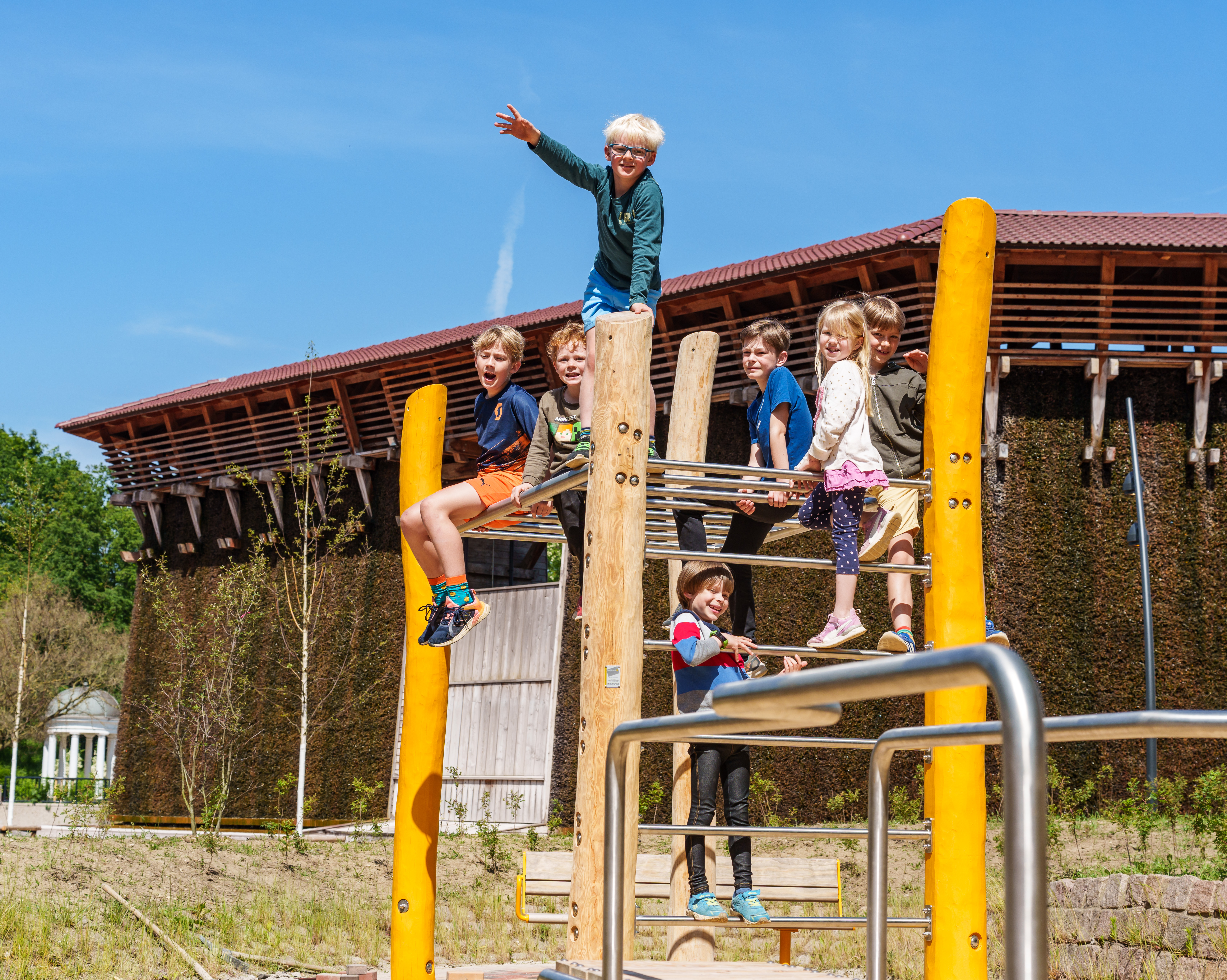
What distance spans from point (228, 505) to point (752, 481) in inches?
793

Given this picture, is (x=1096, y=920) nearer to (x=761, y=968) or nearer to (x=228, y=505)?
(x=761, y=968)

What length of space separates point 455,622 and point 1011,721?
3.91 metres

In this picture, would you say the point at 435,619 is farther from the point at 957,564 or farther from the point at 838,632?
the point at 957,564

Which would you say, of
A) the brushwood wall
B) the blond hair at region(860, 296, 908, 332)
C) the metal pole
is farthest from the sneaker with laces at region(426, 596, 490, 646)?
the metal pole

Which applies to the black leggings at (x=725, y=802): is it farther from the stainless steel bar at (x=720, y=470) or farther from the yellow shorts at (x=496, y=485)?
the yellow shorts at (x=496, y=485)

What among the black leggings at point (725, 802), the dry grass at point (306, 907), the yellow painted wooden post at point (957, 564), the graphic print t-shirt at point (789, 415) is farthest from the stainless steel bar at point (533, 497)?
the dry grass at point (306, 907)

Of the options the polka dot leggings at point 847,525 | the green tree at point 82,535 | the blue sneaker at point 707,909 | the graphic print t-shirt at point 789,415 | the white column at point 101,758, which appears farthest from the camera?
the green tree at point 82,535

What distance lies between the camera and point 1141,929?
8742mm

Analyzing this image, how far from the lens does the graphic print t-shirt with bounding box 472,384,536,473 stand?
5.73m

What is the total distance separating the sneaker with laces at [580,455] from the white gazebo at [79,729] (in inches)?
1365

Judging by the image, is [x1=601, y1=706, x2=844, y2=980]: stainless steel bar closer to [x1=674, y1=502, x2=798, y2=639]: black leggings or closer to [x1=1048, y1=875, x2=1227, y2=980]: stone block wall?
[x1=674, y1=502, x2=798, y2=639]: black leggings

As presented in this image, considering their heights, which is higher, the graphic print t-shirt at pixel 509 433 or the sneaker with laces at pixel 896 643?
the graphic print t-shirt at pixel 509 433

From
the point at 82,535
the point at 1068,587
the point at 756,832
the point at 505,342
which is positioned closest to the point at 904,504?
the point at 756,832

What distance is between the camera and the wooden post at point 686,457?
17.0ft
